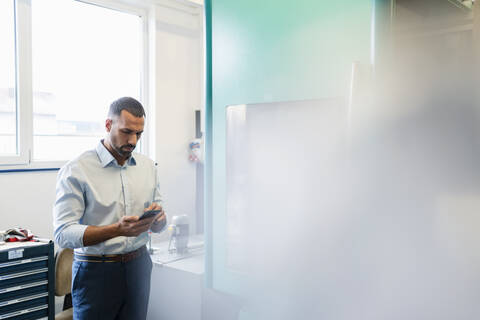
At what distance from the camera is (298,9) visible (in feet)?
3.64

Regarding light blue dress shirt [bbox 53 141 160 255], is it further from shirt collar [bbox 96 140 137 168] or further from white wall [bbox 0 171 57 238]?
white wall [bbox 0 171 57 238]

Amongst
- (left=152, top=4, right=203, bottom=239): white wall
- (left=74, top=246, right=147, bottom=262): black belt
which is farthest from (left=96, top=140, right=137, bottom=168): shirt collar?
(left=152, top=4, right=203, bottom=239): white wall

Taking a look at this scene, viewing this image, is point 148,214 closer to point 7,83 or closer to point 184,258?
point 184,258

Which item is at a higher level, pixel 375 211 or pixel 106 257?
pixel 375 211

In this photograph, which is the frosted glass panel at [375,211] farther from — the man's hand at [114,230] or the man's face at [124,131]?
the man's face at [124,131]

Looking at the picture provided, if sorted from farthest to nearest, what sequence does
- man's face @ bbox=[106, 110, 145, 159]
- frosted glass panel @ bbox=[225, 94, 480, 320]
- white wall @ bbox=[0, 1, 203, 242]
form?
white wall @ bbox=[0, 1, 203, 242] → man's face @ bbox=[106, 110, 145, 159] → frosted glass panel @ bbox=[225, 94, 480, 320]

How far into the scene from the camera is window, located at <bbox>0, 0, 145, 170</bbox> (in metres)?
2.77

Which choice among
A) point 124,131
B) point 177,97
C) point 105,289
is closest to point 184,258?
point 105,289

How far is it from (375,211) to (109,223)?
1.29 meters

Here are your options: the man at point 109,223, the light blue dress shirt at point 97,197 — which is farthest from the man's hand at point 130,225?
the light blue dress shirt at point 97,197

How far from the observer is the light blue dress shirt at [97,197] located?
1780 mm

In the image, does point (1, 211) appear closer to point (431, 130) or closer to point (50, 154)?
point (50, 154)

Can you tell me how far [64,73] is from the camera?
3.09 metres

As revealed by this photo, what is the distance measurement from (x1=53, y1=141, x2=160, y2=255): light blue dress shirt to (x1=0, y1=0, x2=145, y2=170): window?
1137 mm
